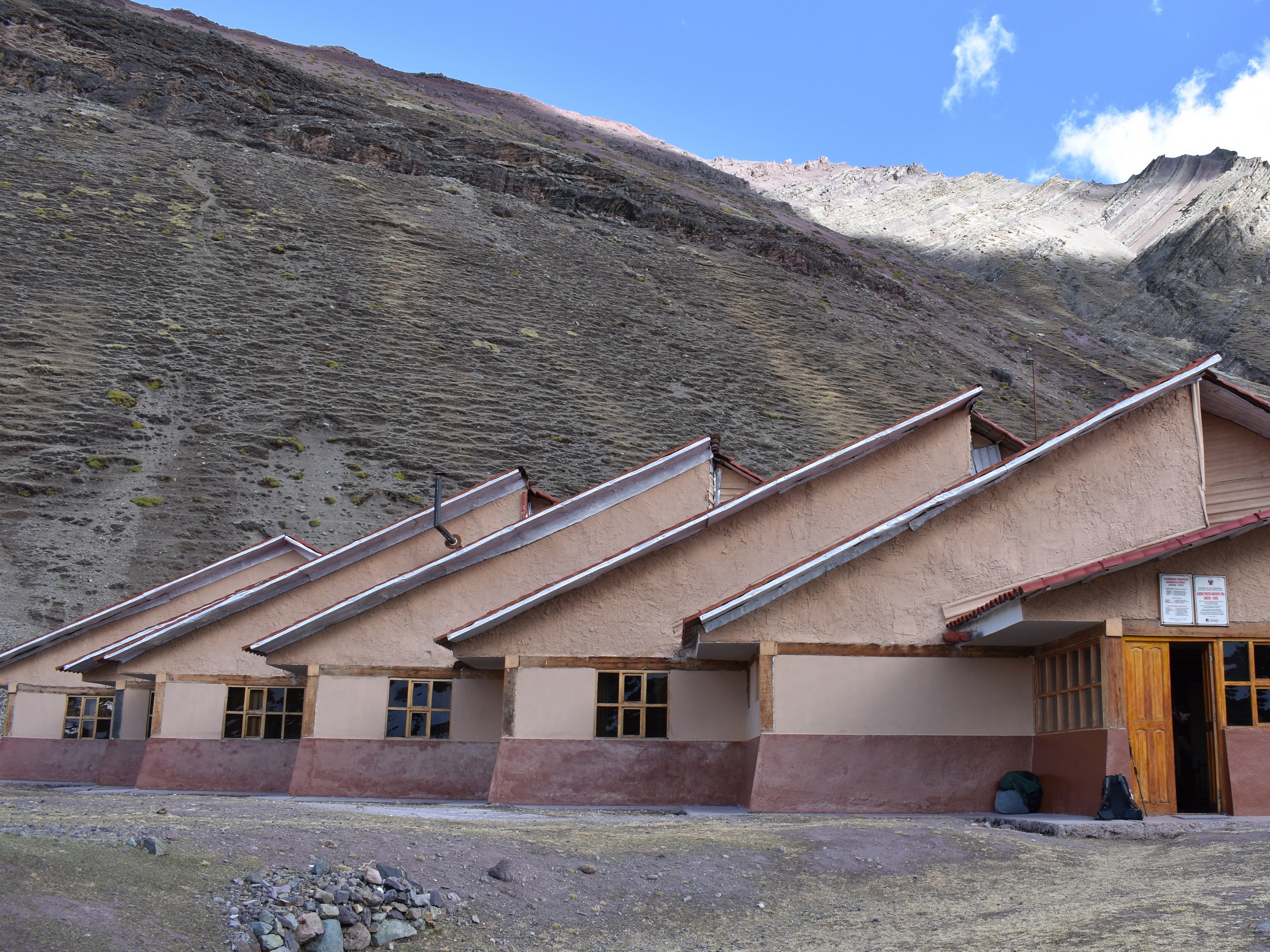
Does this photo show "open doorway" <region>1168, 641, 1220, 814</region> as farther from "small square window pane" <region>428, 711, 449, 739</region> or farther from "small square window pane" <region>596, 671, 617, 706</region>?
"small square window pane" <region>428, 711, 449, 739</region>

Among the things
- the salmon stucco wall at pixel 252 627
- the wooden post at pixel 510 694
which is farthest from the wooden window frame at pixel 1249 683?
the salmon stucco wall at pixel 252 627

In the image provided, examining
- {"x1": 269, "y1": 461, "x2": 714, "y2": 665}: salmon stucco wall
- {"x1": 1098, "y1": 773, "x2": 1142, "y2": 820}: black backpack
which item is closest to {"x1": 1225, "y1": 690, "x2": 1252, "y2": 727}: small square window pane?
{"x1": 1098, "y1": 773, "x2": 1142, "y2": 820}: black backpack

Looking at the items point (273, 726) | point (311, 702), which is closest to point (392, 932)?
point (311, 702)

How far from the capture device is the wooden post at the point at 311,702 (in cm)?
1661

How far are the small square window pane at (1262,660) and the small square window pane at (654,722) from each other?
22.4 ft

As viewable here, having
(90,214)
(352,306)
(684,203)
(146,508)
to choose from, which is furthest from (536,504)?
(684,203)

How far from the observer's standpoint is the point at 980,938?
664 centimetres

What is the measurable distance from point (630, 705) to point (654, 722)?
39cm

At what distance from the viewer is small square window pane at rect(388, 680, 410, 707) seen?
1675 centimetres

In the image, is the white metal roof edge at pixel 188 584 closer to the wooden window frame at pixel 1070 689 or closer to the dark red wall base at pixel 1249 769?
the wooden window frame at pixel 1070 689

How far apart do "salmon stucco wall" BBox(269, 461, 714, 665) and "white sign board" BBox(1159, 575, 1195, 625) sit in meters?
7.13

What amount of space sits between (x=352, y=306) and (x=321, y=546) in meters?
20.6

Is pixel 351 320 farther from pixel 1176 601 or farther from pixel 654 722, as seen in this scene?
pixel 1176 601

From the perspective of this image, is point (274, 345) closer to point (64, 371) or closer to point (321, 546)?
point (64, 371)
